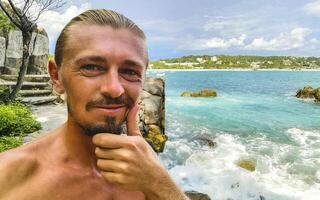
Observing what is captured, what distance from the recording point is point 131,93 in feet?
5.69

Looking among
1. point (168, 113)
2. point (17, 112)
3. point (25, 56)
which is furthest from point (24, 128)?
point (168, 113)

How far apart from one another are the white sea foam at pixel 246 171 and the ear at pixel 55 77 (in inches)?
384

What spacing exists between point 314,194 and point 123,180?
1147 cm

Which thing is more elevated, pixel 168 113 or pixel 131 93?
pixel 131 93

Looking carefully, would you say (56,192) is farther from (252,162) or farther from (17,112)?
(252,162)

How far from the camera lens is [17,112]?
9.59 meters

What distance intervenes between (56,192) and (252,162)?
13835 millimetres

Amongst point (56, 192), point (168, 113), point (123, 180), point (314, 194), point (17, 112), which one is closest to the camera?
point (123, 180)

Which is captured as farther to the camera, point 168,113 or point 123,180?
point 168,113

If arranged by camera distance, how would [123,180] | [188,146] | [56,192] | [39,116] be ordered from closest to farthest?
[123,180], [56,192], [39,116], [188,146]

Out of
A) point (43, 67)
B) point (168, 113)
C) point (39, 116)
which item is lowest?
point (168, 113)

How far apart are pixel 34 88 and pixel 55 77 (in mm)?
13790

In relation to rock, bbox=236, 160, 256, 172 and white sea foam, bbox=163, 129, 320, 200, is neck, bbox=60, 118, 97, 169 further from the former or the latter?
rock, bbox=236, 160, 256, 172

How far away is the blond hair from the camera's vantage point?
180cm
